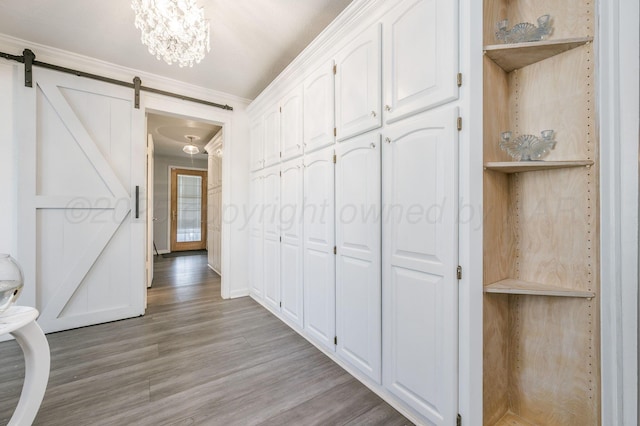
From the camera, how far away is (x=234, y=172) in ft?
11.5

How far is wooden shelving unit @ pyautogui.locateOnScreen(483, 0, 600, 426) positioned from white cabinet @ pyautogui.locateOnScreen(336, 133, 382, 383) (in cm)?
58

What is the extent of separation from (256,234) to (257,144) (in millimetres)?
1126

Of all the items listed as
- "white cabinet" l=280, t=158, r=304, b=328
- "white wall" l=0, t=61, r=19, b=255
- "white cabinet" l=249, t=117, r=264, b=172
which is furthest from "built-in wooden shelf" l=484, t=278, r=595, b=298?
"white wall" l=0, t=61, r=19, b=255

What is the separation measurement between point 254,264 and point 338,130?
2.14m

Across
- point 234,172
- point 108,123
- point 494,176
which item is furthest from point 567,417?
point 108,123

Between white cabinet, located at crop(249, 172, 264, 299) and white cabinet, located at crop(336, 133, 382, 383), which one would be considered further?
white cabinet, located at crop(249, 172, 264, 299)

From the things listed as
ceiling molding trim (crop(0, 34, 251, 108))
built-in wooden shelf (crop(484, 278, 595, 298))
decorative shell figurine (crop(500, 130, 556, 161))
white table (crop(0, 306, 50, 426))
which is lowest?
white table (crop(0, 306, 50, 426))

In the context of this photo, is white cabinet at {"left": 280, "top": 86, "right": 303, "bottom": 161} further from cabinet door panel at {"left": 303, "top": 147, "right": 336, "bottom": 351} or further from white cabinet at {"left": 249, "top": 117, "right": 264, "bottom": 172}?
white cabinet at {"left": 249, "top": 117, "right": 264, "bottom": 172}

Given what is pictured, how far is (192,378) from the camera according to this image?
179cm

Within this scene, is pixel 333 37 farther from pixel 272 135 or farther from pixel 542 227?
pixel 542 227

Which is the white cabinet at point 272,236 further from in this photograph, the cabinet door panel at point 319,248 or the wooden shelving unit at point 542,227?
the wooden shelving unit at point 542,227

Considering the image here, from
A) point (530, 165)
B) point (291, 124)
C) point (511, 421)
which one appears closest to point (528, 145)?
point (530, 165)

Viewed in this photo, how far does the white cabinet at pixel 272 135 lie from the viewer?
276 centimetres

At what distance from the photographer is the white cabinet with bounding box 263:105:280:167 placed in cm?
276
